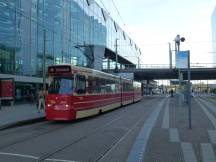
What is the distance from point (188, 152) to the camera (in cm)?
1212

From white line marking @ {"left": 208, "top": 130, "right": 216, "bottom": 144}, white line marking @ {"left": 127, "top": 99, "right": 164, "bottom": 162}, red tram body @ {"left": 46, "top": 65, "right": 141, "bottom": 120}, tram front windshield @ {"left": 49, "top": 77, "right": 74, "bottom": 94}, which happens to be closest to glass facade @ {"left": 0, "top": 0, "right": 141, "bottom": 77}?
red tram body @ {"left": 46, "top": 65, "right": 141, "bottom": 120}

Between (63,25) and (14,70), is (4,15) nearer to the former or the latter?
(14,70)

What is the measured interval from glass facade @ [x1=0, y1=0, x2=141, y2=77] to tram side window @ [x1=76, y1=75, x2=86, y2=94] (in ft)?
39.1

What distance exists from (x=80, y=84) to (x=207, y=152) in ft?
39.5

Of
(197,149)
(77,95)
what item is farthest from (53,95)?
(197,149)

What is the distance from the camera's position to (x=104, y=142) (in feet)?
47.3

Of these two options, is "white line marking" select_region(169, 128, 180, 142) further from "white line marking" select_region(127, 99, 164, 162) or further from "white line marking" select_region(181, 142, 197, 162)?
"white line marking" select_region(181, 142, 197, 162)

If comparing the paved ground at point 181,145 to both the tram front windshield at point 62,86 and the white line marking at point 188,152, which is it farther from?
the tram front windshield at point 62,86

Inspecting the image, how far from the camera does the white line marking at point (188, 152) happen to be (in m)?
11.0

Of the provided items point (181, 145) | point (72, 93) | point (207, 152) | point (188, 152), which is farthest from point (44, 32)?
point (207, 152)

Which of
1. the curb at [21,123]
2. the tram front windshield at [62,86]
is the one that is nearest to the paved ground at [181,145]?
the tram front windshield at [62,86]

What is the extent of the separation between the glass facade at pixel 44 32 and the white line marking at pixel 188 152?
75.5 ft

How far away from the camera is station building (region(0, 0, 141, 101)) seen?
39812mm

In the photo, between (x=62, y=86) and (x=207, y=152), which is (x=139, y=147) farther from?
(x=62, y=86)
